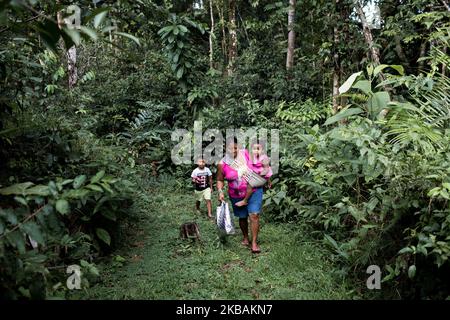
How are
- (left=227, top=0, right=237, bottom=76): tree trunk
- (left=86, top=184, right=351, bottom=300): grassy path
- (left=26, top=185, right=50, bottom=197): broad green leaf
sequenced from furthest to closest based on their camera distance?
(left=227, top=0, right=237, bottom=76): tree trunk < (left=86, top=184, right=351, bottom=300): grassy path < (left=26, top=185, right=50, bottom=197): broad green leaf

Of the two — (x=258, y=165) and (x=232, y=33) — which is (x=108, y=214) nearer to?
(x=258, y=165)

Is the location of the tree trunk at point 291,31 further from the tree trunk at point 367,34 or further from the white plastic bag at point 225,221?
the white plastic bag at point 225,221

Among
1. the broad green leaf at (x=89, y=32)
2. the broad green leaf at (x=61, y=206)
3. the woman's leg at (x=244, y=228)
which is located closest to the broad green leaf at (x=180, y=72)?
the woman's leg at (x=244, y=228)

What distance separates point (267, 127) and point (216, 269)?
3851mm

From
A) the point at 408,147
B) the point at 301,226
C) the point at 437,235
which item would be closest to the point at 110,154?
the point at 301,226

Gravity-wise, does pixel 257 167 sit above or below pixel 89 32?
below

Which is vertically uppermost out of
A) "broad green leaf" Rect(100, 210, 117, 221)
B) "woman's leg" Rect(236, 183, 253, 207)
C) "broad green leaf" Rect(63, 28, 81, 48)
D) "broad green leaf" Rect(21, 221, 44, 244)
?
"broad green leaf" Rect(63, 28, 81, 48)

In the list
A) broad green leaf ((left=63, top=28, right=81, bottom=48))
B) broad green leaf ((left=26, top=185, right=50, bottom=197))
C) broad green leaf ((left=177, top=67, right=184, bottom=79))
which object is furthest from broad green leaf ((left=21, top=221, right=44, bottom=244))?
broad green leaf ((left=177, top=67, right=184, bottom=79))

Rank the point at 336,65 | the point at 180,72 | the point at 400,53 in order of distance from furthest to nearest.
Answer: the point at 180,72
the point at 336,65
the point at 400,53

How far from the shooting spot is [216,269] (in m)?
4.23

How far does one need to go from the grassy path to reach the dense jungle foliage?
21 cm

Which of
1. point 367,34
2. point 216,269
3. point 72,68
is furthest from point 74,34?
point 72,68

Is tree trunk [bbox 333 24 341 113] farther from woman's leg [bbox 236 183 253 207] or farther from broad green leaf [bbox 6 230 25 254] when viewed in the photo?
broad green leaf [bbox 6 230 25 254]

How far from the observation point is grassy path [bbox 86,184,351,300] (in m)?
3.65
